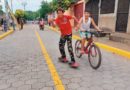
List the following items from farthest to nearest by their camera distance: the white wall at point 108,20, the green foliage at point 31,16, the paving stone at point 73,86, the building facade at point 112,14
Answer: the green foliage at point 31,16, the white wall at point 108,20, the building facade at point 112,14, the paving stone at point 73,86

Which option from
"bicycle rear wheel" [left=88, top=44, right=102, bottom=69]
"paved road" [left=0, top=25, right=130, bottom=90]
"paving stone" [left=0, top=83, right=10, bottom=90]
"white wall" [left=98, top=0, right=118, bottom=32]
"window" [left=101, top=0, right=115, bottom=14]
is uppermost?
"window" [left=101, top=0, right=115, bottom=14]

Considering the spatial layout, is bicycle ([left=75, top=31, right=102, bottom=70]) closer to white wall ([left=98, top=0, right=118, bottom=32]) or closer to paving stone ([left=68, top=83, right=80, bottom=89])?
paving stone ([left=68, top=83, right=80, bottom=89])

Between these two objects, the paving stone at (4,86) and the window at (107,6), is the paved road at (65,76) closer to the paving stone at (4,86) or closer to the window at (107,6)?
the paving stone at (4,86)

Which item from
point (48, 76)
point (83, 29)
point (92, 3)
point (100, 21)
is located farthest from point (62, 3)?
point (48, 76)

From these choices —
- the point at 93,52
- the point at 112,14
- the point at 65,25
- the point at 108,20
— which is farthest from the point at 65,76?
the point at 108,20

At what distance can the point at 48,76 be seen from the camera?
5160 mm

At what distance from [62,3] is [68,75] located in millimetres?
22936

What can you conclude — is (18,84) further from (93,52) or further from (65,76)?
(93,52)

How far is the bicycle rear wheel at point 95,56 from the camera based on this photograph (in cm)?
572

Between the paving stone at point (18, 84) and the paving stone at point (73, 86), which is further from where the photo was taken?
the paving stone at point (18, 84)

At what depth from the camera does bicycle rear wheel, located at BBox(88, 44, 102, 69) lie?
18.8 ft

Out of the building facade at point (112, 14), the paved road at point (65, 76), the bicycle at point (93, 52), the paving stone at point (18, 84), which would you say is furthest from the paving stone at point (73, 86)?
the building facade at point (112, 14)

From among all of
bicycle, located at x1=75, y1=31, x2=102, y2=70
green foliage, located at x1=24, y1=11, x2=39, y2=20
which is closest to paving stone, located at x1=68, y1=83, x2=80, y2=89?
bicycle, located at x1=75, y1=31, x2=102, y2=70

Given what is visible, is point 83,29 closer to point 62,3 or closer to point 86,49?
point 86,49
